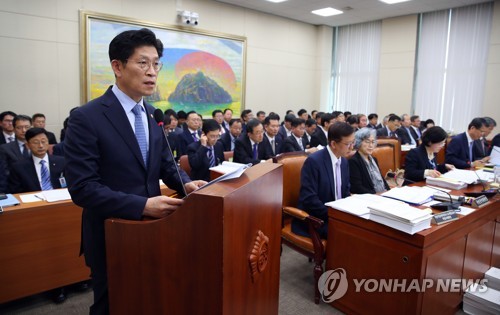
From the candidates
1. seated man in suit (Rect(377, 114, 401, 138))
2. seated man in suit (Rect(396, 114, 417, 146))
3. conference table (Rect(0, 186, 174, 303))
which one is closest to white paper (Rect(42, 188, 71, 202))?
conference table (Rect(0, 186, 174, 303))

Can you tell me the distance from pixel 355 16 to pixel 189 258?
924 centimetres

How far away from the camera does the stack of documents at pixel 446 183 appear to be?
2.88m

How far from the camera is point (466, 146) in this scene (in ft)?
14.6

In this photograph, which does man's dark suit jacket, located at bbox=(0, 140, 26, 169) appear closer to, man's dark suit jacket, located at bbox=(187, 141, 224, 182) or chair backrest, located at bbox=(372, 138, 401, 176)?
man's dark suit jacket, located at bbox=(187, 141, 224, 182)

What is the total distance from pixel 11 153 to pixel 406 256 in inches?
160

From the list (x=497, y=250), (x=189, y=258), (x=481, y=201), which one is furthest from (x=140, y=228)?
(x=497, y=250)

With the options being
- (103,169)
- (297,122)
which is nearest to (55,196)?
(103,169)

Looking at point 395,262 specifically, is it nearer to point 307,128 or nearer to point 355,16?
point 307,128

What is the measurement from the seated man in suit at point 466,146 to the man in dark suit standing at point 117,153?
162 inches

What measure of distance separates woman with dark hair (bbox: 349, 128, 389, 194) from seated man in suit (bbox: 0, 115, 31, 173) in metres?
3.24

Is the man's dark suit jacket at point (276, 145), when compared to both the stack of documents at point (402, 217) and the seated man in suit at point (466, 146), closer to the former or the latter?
the seated man in suit at point (466, 146)

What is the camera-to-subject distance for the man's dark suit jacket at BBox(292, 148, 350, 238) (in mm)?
2566

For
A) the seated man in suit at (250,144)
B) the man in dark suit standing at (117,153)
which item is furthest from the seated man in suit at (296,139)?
the man in dark suit standing at (117,153)

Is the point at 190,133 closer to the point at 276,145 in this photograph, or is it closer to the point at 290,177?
the point at 276,145
